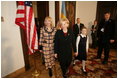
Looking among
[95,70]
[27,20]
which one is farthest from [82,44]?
[27,20]

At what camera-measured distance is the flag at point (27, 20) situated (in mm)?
1975

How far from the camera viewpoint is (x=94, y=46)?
4410mm

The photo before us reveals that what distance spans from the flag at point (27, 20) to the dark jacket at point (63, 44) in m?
0.45

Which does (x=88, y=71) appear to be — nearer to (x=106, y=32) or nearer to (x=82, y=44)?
(x=82, y=44)

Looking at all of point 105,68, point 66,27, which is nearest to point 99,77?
point 105,68

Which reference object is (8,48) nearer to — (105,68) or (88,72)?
(88,72)

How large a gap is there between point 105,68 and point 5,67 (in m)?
2.28

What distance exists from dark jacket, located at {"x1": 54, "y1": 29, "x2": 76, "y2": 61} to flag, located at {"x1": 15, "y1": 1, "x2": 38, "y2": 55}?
0.45 m

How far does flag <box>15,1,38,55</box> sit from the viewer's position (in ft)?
6.48

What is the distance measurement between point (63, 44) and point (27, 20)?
2.63 feet

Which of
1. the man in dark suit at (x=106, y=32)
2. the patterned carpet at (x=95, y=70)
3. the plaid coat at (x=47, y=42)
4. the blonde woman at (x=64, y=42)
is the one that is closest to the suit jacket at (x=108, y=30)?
the man in dark suit at (x=106, y=32)

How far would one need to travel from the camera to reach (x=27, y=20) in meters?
2.04

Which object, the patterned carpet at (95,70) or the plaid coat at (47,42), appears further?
the patterned carpet at (95,70)

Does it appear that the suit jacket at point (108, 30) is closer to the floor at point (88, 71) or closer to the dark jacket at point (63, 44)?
the floor at point (88, 71)
